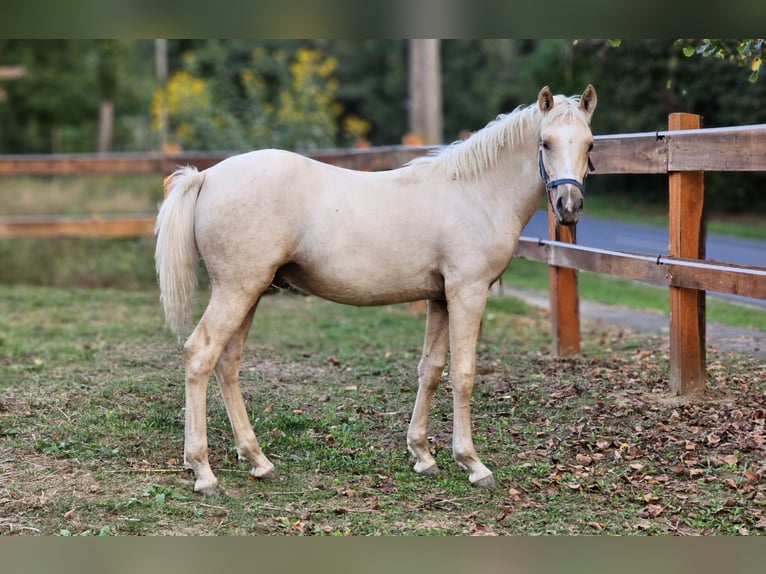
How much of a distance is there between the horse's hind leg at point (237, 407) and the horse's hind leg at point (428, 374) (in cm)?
79

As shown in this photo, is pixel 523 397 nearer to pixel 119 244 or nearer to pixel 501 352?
pixel 501 352

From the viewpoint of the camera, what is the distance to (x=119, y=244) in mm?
12688

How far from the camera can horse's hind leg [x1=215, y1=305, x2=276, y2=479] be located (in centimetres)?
466

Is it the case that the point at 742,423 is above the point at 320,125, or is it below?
below

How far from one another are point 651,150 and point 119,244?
8767 mm

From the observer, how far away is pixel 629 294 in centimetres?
1133

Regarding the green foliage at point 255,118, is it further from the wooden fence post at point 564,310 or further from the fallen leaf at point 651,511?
the fallen leaf at point 651,511

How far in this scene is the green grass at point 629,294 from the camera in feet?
29.3

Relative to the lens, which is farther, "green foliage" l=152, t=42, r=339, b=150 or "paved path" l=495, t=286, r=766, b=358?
"green foliage" l=152, t=42, r=339, b=150

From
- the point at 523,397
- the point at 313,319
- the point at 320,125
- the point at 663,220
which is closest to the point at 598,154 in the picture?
the point at 523,397

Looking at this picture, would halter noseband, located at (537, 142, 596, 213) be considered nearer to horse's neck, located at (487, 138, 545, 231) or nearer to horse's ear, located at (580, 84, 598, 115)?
horse's neck, located at (487, 138, 545, 231)

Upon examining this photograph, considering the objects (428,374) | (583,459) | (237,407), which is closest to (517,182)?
(428,374)

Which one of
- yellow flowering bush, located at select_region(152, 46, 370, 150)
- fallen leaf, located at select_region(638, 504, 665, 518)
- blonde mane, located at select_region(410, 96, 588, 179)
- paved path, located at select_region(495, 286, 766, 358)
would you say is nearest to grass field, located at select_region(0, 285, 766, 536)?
fallen leaf, located at select_region(638, 504, 665, 518)

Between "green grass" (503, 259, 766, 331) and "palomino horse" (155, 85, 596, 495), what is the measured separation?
453 cm
